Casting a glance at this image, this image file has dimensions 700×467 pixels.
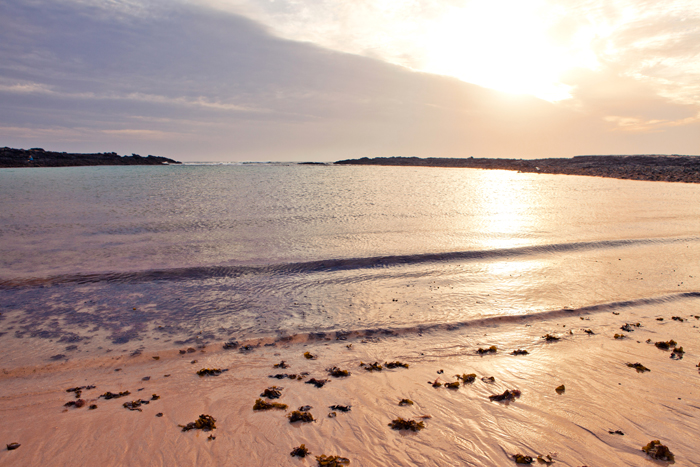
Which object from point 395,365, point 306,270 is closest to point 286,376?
point 395,365

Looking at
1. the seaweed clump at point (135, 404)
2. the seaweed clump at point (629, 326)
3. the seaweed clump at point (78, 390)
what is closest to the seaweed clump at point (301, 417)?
the seaweed clump at point (135, 404)

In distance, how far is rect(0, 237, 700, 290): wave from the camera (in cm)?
948

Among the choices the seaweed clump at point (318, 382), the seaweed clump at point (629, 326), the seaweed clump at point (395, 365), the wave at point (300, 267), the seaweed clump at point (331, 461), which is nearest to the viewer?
the seaweed clump at point (331, 461)

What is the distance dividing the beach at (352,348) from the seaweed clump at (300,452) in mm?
39

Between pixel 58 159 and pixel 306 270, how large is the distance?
126 m

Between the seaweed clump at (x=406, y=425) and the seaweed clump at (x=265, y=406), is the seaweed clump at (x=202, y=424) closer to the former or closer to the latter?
the seaweed clump at (x=265, y=406)

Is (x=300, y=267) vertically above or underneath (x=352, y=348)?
above

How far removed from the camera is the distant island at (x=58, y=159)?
288 feet

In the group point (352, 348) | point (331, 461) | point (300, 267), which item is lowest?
point (352, 348)

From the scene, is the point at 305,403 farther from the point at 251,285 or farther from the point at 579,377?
the point at 251,285

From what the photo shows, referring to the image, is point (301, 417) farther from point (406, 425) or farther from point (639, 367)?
point (639, 367)

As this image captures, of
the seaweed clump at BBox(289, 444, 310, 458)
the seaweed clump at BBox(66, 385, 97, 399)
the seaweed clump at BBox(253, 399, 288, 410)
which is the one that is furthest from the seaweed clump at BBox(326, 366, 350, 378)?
the seaweed clump at BBox(66, 385, 97, 399)

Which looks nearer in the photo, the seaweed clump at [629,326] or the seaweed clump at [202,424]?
the seaweed clump at [202,424]

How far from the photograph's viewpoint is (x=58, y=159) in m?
101
